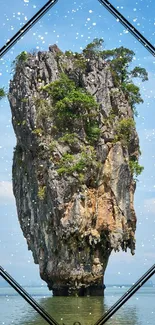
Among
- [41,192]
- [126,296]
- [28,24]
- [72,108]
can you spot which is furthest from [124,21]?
[72,108]

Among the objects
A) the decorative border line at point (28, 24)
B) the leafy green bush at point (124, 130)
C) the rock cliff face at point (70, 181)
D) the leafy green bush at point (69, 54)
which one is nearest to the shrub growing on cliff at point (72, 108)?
the rock cliff face at point (70, 181)

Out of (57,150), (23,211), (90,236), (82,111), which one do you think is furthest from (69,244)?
(82,111)

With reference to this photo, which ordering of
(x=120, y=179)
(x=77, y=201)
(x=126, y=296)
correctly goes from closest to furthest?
(x=126, y=296), (x=77, y=201), (x=120, y=179)

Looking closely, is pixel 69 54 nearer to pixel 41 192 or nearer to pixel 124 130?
pixel 124 130

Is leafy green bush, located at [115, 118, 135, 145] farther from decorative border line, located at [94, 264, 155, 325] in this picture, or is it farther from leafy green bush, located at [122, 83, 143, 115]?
decorative border line, located at [94, 264, 155, 325]

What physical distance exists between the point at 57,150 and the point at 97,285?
7.14 feet

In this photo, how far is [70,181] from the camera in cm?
771

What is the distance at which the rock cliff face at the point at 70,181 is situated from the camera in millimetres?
7660

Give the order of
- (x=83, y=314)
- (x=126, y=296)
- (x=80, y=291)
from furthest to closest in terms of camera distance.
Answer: (x=80, y=291), (x=83, y=314), (x=126, y=296)

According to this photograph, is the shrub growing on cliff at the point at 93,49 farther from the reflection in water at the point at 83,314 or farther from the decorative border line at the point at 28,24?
the decorative border line at the point at 28,24

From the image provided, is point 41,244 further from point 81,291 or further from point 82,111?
point 82,111

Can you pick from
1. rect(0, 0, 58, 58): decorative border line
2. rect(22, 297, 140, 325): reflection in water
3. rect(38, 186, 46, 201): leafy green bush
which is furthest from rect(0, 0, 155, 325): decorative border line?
rect(38, 186, 46, 201): leafy green bush

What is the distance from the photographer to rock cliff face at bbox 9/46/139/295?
25.1ft

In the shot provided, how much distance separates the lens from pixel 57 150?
7969 millimetres
